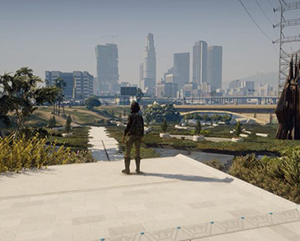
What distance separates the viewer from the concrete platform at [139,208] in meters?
6.07

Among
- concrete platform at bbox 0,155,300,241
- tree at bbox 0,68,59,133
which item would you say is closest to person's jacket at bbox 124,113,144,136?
concrete platform at bbox 0,155,300,241

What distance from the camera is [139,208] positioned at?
7570 mm

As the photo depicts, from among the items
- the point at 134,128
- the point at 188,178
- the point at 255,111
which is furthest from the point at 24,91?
the point at 255,111

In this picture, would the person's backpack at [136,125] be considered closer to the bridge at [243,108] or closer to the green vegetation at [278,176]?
the green vegetation at [278,176]

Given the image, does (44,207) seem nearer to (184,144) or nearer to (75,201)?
(75,201)

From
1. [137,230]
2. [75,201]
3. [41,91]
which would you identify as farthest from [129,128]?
[41,91]

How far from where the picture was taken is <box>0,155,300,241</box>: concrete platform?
6.07m

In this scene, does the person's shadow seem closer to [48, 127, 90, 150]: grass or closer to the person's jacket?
the person's jacket

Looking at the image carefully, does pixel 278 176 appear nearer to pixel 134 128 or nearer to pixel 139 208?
pixel 134 128

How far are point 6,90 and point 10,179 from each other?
13092 mm

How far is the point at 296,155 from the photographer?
10.9m

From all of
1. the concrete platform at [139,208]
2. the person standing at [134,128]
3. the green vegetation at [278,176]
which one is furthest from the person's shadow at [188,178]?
the green vegetation at [278,176]

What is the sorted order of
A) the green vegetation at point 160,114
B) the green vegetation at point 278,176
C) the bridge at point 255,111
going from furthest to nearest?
the bridge at point 255,111, the green vegetation at point 160,114, the green vegetation at point 278,176

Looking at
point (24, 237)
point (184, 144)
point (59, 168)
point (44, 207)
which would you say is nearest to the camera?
point (24, 237)
